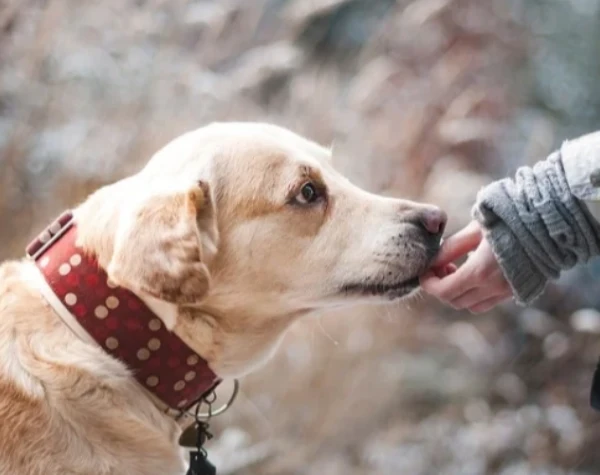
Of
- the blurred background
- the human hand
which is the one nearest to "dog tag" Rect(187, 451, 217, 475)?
the human hand

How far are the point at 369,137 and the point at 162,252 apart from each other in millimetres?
1077

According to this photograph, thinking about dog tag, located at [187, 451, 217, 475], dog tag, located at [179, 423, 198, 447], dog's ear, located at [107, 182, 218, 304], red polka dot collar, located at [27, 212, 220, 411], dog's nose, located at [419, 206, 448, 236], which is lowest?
dog tag, located at [187, 451, 217, 475]

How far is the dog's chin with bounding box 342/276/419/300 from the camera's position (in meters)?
1.14

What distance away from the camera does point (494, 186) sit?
105 cm

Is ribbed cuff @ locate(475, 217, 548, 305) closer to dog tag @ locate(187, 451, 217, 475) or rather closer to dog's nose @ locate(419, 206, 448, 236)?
dog's nose @ locate(419, 206, 448, 236)

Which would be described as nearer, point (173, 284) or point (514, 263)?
point (173, 284)

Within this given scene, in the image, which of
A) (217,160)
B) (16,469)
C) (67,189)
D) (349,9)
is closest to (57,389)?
(16,469)

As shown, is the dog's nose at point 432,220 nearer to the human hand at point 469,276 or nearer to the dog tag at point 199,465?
the human hand at point 469,276

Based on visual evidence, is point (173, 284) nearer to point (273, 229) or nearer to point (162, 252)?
point (162, 252)

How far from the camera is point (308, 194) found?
3.79ft

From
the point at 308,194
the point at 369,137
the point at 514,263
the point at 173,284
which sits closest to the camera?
the point at 173,284

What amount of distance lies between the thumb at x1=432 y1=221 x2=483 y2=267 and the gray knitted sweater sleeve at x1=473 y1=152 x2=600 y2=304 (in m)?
0.10

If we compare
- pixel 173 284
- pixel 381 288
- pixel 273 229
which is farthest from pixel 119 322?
pixel 381 288

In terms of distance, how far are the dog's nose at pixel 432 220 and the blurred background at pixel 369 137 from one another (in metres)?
0.70
